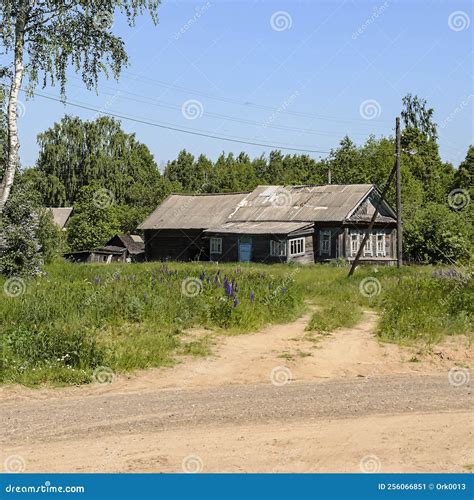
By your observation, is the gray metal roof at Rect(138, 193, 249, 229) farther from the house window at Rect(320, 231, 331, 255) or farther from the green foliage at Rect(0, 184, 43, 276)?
the green foliage at Rect(0, 184, 43, 276)

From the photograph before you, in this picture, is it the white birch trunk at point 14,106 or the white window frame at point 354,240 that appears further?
the white window frame at point 354,240

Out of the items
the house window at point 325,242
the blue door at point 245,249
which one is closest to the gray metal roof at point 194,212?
the blue door at point 245,249

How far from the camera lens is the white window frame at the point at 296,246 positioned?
120 feet

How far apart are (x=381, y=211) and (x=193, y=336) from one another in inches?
1151

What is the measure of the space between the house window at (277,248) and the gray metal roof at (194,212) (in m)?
4.81

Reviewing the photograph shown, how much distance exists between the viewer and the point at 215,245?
39750 mm

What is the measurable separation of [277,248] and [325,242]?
119 inches

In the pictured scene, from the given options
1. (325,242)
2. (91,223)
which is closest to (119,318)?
(325,242)

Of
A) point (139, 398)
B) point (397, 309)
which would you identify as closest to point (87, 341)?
point (139, 398)

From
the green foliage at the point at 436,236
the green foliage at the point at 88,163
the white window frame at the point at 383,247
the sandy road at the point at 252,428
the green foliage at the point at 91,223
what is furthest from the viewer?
the green foliage at the point at 88,163

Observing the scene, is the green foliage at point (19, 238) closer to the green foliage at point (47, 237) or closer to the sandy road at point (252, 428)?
the green foliage at point (47, 237)

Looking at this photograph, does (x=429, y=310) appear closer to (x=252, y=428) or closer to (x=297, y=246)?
(x=252, y=428)

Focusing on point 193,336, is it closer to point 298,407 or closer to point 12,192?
point 298,407

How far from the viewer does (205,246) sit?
41062 mm
